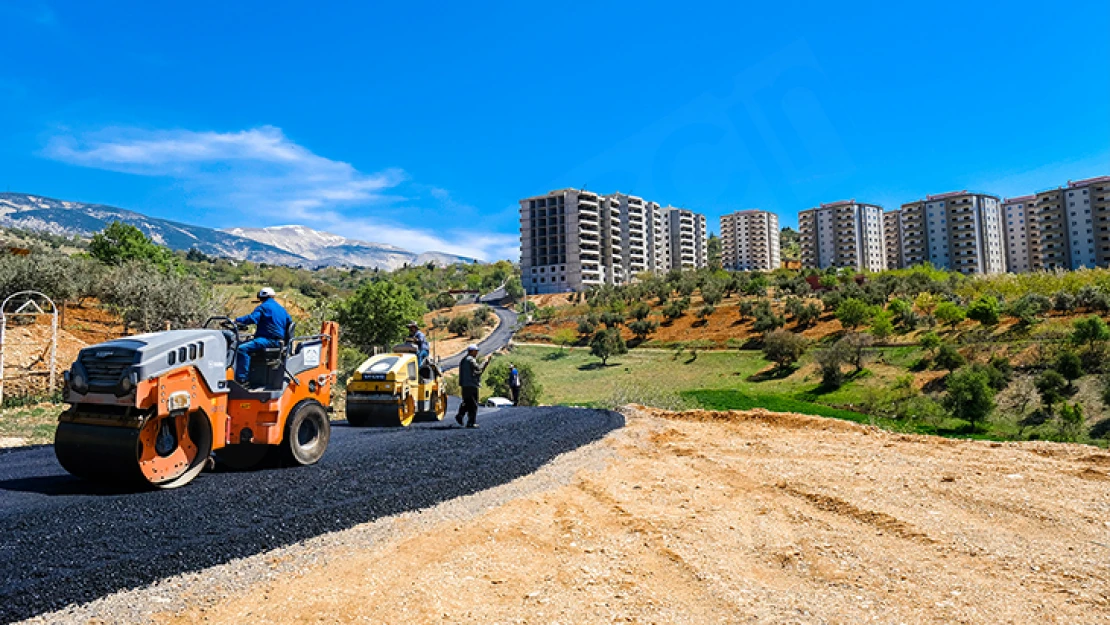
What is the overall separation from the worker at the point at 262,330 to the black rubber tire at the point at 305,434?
82 cm

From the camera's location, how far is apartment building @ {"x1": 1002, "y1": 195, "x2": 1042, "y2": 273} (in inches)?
4587

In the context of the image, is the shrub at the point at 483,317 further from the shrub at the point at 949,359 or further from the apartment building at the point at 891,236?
the apartment building at the point at 891,236

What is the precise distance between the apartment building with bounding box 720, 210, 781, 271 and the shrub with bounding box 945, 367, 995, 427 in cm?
13307

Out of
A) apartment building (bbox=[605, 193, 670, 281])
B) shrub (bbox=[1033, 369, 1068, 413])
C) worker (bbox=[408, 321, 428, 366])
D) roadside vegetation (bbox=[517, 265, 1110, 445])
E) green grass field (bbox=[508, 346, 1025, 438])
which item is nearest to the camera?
worker (bbox=[408, 321, 428, 366])

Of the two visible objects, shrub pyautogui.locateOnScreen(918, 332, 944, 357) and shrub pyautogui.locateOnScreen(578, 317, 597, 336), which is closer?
shrub pyautogui.locateOnScreen(918, 332, 944, 357)

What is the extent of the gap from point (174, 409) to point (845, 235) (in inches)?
5462

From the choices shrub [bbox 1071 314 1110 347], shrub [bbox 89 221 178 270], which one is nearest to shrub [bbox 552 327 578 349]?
shrub [bbox 89 221 178 270]

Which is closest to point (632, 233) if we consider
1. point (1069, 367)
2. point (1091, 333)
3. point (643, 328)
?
point (643, 328)

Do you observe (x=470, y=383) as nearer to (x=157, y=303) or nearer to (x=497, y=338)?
(x=157, y=303)

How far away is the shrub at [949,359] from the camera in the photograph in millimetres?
26016

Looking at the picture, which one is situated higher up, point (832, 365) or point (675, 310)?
point (675, 310)

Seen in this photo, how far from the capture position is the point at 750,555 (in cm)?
530

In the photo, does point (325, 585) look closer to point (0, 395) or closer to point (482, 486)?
point (482, 486)

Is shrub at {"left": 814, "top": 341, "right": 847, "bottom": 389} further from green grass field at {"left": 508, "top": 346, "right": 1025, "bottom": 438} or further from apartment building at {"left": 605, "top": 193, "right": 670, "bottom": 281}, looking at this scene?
apartment building at {"left": 605, "top": 193, "right": 670, "bottom": 281}
